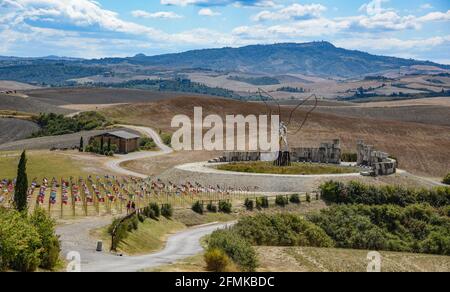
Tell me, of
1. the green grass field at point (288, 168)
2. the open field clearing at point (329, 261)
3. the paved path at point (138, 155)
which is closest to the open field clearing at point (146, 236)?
the open field clearing at point (329, 261)

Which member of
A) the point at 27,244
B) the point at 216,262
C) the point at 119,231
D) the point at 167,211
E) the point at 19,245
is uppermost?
the point at 19,245

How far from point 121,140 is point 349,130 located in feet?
170

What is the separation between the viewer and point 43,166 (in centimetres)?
9194

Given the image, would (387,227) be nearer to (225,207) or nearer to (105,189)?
(225,207)

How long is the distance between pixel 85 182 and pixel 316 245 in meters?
34.8

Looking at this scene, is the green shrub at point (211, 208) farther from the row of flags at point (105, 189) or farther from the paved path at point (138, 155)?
the paved path at point (138, 155)

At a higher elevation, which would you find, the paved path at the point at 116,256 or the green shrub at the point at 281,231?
the paved path at the point at 116,256

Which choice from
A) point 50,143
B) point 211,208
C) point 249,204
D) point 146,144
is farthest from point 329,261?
point 50,143

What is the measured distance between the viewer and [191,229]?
5553 centimetres

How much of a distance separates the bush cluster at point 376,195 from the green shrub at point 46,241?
3995 cm

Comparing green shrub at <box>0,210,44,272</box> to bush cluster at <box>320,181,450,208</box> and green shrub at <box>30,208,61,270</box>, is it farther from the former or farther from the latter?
bush cluster at <box>320,181,450,208</box>

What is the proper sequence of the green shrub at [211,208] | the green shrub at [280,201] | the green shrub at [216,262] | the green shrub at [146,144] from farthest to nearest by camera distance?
the green shrub at [146,144] < the green shrub at [280,201] < the green shrub at [211,208] < the green shrub at [216,262]

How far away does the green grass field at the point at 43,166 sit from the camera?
86000 millimetres
